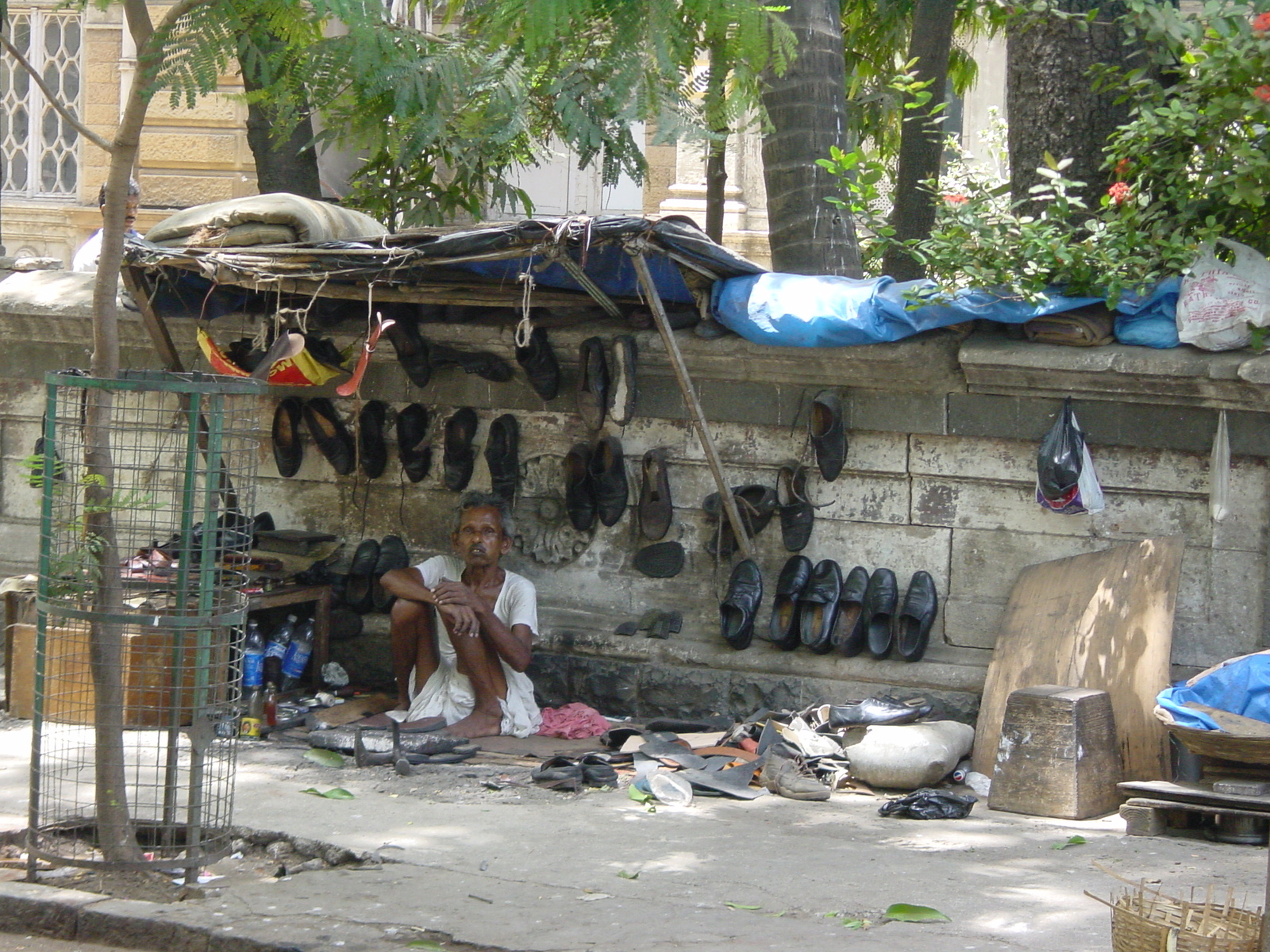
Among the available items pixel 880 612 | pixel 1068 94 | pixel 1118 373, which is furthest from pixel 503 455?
pixel 1068 94

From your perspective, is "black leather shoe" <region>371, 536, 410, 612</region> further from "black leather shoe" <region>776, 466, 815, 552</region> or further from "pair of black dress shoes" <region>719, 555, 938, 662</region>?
"black leather shoe" <region>776, 466, 815, 552</region>

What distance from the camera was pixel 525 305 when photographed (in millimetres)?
5883

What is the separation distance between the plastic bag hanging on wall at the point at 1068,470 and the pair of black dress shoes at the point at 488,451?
97.8 inches

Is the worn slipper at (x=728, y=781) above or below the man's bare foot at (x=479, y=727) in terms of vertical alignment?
below

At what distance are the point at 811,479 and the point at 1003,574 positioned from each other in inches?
37.5

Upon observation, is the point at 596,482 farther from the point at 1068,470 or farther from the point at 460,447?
the point at 1068,470

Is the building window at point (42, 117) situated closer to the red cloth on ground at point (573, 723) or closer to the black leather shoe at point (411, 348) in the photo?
the black leather shoe at point (411, 348)

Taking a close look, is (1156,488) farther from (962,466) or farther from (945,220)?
(945,220)

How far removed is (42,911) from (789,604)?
3.53 m

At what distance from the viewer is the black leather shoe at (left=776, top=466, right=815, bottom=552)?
6.66 m

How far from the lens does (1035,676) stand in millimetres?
6004

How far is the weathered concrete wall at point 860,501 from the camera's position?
Result: 19.8ft

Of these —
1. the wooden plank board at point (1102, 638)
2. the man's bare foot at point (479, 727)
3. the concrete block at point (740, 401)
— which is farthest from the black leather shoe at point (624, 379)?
the wooden plank board at point (1102, 638)

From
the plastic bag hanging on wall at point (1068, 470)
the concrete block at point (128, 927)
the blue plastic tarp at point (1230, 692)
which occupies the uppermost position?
the plastic bag hanging on wall at point (1068, 470)
